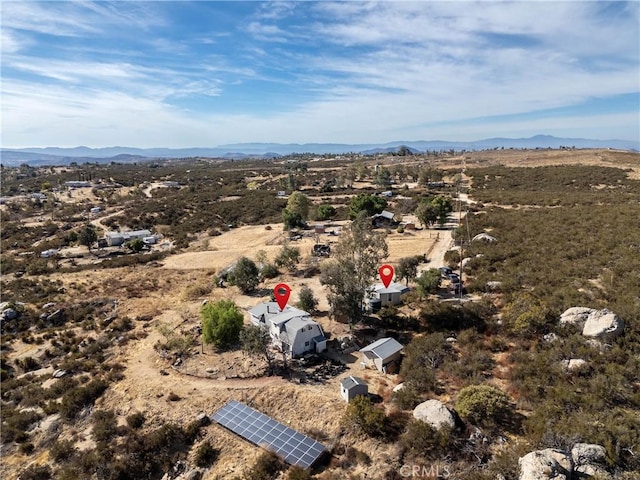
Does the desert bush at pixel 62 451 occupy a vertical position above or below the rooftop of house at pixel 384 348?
below

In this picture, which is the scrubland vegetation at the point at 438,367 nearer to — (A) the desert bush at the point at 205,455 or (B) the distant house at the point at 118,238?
(A) the desert bush at the point at 205,455

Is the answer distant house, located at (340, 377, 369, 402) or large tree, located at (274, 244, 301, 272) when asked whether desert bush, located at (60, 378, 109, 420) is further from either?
large tree, located at (274, 244, 301, 272)

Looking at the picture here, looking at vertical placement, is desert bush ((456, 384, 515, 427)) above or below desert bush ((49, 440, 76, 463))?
above

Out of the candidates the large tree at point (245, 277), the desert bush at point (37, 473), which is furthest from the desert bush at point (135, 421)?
the large tree at point (245, 277)

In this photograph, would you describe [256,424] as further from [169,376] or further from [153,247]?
[153,247]

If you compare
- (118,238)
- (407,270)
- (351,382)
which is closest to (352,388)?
(351,382)

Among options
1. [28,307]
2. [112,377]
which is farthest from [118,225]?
[112,377]

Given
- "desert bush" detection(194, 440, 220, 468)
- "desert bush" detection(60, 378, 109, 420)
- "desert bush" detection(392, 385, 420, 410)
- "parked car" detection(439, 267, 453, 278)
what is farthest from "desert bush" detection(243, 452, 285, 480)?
"parked car" detection(439, 267, 453, 278)
